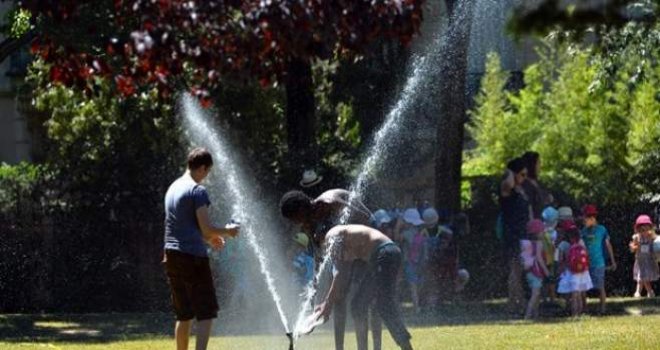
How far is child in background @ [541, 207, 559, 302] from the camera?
16359mm

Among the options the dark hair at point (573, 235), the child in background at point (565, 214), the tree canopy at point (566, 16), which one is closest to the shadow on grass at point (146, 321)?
the dark hair at point (573, 235)

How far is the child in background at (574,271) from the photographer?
16.0m

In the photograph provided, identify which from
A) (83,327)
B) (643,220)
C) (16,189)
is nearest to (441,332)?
(83,327)

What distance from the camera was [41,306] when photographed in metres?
19.7

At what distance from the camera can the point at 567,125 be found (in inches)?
1183

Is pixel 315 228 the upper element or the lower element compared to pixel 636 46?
lower

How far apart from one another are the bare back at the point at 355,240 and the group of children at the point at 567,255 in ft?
19.2

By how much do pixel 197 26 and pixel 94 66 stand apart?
2.95 feet

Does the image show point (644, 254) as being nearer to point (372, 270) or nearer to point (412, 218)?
point (412, 218)

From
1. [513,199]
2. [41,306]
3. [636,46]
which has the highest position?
[636,46]

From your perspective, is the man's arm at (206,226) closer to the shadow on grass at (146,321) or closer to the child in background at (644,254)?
the shadow on grass at (146,321)

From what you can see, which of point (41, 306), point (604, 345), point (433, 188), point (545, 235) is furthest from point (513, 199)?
point (41, 306)

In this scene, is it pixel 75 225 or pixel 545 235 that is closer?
pixel 545 235

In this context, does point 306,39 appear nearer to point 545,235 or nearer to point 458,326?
point 458,326
